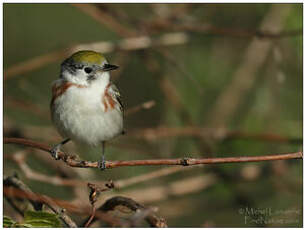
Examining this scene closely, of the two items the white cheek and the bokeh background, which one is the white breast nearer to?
the white cheek

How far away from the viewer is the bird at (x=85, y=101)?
127 inches

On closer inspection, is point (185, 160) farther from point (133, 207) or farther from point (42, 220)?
point (42, 220)

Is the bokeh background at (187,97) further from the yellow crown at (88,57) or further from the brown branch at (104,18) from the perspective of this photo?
the yellow crown at (88,57)

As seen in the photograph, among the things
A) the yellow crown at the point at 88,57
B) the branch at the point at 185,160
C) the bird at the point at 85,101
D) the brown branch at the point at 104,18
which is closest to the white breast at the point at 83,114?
the bird at the point at 85,101

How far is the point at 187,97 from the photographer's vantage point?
4.37 metres

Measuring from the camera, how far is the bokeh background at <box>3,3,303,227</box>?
12.6 ft

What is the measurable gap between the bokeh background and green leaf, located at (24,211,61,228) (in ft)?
5.63

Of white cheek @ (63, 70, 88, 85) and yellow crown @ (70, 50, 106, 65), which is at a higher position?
yellow crown @ (70, 50, 106, 65)

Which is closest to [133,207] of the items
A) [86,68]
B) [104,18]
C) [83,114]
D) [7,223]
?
[7,223]

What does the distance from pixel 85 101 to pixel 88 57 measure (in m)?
0.29

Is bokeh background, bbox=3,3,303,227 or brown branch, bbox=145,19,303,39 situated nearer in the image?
brown branch, bbox=145,19,303,39

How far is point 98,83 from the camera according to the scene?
131 inches

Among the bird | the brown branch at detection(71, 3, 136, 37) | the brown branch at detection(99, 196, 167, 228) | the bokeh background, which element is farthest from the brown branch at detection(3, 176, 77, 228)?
the brown branch at detection(71, 3, 136, 37)

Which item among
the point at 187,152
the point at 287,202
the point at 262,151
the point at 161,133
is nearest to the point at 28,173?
the point at 161,133
